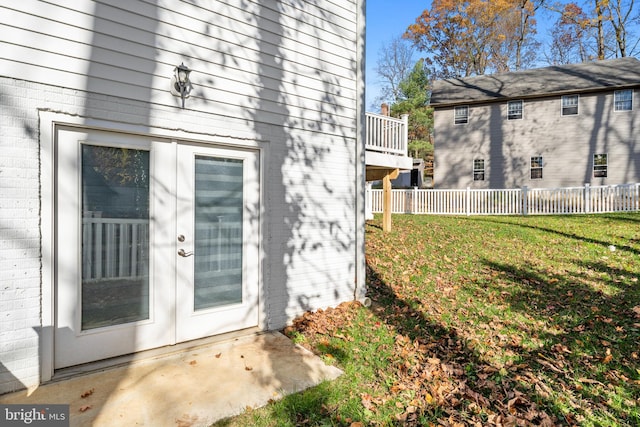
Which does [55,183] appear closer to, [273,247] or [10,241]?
[10,241]

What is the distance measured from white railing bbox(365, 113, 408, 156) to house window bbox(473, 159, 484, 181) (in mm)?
10836

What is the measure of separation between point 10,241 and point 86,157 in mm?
871

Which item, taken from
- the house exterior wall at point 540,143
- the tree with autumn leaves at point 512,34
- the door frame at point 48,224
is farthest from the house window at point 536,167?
the door frame at point 48,224

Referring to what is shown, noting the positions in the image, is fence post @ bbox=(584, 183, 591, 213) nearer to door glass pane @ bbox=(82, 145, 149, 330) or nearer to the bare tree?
door glass pane @ bbox=(82, 145, 149, 330)

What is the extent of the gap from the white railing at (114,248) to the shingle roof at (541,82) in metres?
18.0

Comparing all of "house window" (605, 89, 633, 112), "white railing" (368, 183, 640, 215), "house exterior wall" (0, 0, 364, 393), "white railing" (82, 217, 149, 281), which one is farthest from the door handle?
"house window" (605, 89, 633, 112)

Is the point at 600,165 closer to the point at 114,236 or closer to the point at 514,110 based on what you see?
the point at 514,110

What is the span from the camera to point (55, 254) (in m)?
3.01

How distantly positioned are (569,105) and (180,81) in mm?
18499

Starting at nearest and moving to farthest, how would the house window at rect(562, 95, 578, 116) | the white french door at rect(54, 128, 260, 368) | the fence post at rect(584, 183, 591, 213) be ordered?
the white french door at rect(54, 128, 260, 368)
the fence post at rect(584, 183, 591, 213)
the house window at rect(562, 95, 578, 116)

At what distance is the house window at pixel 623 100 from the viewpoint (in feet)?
50.9

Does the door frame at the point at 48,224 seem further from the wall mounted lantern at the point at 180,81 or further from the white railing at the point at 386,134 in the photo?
the white railing at the point at 386,134

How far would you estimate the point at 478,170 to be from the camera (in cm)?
1823

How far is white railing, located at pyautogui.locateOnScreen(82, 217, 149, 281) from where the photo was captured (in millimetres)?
3211
